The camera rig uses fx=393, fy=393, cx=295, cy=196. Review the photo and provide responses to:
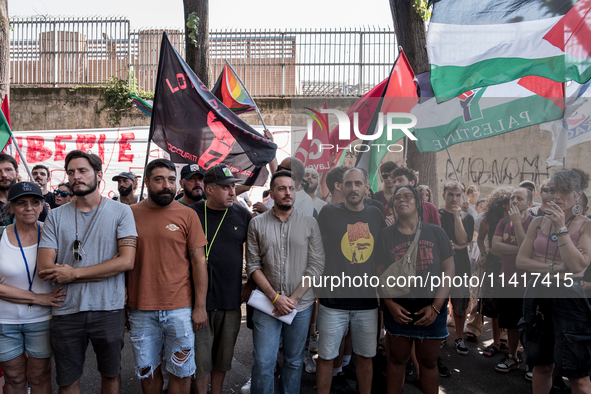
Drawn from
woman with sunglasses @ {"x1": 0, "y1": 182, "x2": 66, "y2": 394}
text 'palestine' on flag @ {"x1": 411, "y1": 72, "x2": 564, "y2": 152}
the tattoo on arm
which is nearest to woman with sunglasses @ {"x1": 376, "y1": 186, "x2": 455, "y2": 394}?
text 'palestine' on flag @ {"x1": 411, "y1": 72, "x2": 564, "y2": 152}

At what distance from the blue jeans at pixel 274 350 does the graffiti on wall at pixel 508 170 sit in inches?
126

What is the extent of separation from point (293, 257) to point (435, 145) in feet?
8.05

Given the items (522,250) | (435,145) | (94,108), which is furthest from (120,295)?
(94,108)

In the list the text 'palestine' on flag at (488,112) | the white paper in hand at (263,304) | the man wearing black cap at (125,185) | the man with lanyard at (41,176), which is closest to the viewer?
the white paper in hand at (263,304)

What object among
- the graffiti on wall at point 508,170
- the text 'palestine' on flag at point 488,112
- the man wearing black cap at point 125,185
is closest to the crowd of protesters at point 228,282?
the text 'palestine' on flag at point 488,112

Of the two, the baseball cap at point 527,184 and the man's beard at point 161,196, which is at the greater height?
the baseball cap at point 527,184

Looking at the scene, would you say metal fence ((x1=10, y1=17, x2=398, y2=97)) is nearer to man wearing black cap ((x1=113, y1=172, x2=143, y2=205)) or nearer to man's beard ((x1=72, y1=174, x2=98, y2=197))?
man wearing black cap ((x1=113, y1=172, x2=143, y2=205))

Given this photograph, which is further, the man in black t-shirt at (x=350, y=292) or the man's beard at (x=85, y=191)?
the man in black t-shirt at (x=350, y=292)

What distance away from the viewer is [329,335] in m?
3.32

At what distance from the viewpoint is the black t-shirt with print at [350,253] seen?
3.31 metres

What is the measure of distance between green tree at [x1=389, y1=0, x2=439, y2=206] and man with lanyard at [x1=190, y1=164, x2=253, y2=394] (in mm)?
3480

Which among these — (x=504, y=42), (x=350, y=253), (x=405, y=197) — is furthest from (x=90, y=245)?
(x=504, y=42)

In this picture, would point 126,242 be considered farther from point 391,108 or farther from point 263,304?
point 391,108

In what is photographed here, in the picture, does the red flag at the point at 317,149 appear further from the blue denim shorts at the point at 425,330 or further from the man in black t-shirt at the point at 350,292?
the blue denim shorts at the point at 425,330
